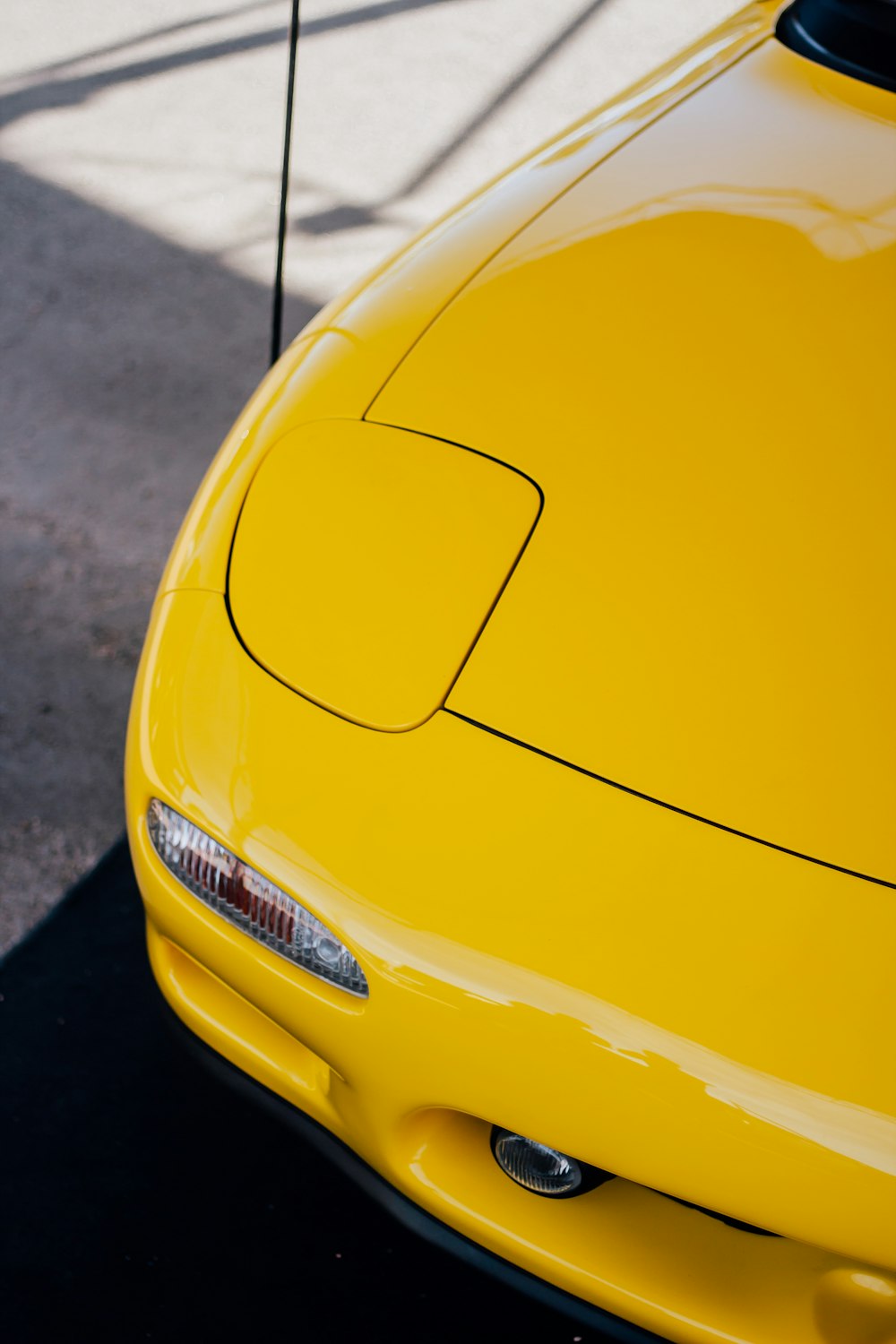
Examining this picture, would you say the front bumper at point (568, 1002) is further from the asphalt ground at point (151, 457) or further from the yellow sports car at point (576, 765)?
the asphalt ground at point (151, 457)

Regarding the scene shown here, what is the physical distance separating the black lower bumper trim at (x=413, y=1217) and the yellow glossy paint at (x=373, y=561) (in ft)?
1.42

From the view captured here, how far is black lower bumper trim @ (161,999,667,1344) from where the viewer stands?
3.66 ft

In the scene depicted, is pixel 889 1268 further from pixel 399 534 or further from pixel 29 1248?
pixel 29 1248

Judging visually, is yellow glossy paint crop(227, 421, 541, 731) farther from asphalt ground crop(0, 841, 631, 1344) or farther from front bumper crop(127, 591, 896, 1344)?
asphalt ground crop(0, 841, 631, 1344)

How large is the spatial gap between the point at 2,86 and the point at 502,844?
385 cm

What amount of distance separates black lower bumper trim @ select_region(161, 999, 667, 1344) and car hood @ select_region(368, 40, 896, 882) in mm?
474

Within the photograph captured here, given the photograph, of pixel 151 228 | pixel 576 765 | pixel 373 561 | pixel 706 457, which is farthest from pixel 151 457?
pixel 576 765

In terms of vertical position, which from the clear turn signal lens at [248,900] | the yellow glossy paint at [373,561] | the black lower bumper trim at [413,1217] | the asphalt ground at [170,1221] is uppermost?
the yellow glossy paint at [373,561]

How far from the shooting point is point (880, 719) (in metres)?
1.13

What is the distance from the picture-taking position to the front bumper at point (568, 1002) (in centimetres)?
96

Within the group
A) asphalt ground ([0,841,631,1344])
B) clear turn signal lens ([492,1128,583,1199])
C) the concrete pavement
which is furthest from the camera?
the concrete pavement

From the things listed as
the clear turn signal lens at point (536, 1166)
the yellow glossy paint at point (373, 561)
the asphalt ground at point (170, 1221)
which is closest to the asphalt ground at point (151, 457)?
the asphalt ground at point (170, 1221)

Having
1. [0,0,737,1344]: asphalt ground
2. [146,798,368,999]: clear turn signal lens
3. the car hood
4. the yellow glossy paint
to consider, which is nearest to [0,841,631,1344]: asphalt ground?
[0,0,737,1344]: asphalt ground

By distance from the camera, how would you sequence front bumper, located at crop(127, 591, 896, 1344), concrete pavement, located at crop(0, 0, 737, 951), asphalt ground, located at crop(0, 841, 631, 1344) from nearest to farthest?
front bumper, located at crop(127, 591, 896, 1344)
asphalt ground, located at crop(0, 841, 631, 1344)
concrete pavement, located at crop(0, 0, 737, 951)
